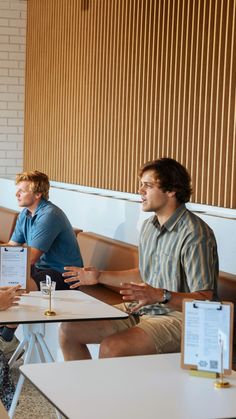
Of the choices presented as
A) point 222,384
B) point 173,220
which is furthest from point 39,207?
point 222,384

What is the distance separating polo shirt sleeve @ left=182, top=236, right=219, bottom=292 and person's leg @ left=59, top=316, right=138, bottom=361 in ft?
1.40

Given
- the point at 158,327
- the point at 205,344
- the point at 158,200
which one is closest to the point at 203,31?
the point at 158,200

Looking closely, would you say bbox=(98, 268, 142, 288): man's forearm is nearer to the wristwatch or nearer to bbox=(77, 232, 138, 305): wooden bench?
the wristwatch

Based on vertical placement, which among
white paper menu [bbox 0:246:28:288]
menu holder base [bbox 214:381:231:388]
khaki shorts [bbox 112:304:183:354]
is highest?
white paper menu [bbox 0:246:28:288]

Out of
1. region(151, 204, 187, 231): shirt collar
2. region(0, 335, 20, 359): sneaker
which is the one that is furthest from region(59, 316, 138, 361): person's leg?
region(0, 335, 20, 359): sneaker

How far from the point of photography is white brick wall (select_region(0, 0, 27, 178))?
9.06 metres

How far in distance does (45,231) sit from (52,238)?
63 mm

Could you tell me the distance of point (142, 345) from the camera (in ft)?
11.5

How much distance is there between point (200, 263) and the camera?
11.9ft

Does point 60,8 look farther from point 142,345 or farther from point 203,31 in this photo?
point 142,345

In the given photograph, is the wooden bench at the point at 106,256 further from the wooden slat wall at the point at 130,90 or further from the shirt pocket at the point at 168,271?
the shirt pocket at the point at 168,271

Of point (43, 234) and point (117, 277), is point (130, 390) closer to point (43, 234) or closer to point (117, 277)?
point (117, 277)

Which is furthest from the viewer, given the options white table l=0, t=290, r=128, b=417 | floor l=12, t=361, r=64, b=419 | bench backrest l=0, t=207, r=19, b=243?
bench backrest l=0, t=207, r=19, b=243

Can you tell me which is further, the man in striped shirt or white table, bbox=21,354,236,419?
the man in striped shirt
